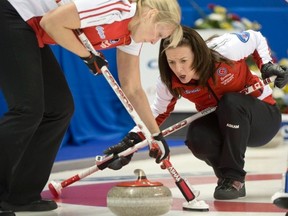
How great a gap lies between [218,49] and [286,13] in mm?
4209

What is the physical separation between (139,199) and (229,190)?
0.79 m

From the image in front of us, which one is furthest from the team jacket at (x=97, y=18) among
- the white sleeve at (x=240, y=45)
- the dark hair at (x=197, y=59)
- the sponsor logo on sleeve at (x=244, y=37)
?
the sponsor logo on sleeve at (x=244, y=37)

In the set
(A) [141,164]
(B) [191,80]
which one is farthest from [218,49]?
(A) [141,164]

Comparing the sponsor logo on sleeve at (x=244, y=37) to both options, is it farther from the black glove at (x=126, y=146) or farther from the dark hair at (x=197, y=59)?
the black glove at (x=126, y=146)

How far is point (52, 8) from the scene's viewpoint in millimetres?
3039

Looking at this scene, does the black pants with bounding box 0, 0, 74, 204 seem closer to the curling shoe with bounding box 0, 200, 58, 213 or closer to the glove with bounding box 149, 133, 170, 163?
the curling shoe with bounding box 0, 200, 58, 213

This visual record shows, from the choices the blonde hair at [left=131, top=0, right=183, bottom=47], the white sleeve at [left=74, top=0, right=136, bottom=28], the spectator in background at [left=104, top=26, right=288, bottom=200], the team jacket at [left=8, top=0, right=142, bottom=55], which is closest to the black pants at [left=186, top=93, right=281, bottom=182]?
the spectator in background at [left=104, top=26, right=288, bottom=200]

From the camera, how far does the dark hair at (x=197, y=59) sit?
344 centimetres

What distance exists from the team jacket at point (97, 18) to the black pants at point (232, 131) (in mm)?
596

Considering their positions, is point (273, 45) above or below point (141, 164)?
above

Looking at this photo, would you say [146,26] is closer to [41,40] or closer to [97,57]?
[97,57]

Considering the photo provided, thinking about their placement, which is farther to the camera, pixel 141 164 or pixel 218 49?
pixel 141 164

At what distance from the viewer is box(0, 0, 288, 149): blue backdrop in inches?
256

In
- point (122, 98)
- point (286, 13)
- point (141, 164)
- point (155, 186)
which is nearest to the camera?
point (155, 186)
